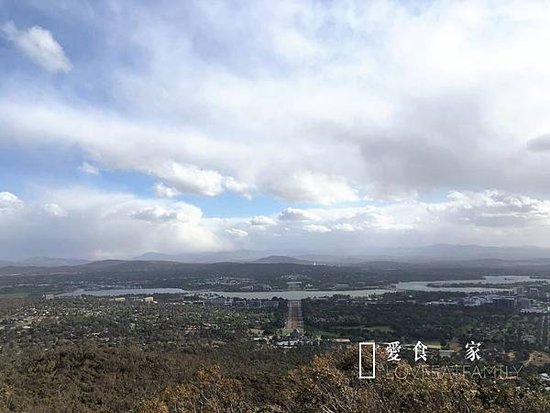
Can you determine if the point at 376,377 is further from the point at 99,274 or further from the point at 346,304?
the point at 99,274

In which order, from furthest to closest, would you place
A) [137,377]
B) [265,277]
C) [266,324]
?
1. [265,277]
2. [266,324]
3. [137,377]

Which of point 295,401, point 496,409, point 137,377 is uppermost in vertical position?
point 496,409

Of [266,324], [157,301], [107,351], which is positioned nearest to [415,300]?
[266,324]

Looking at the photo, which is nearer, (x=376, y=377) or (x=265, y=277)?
(x=376, y=377)

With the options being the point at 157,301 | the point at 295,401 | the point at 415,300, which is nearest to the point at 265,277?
the point at 157,301

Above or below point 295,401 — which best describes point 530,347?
below

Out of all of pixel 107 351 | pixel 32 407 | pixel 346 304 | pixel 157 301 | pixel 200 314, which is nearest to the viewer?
pixel 32 407
